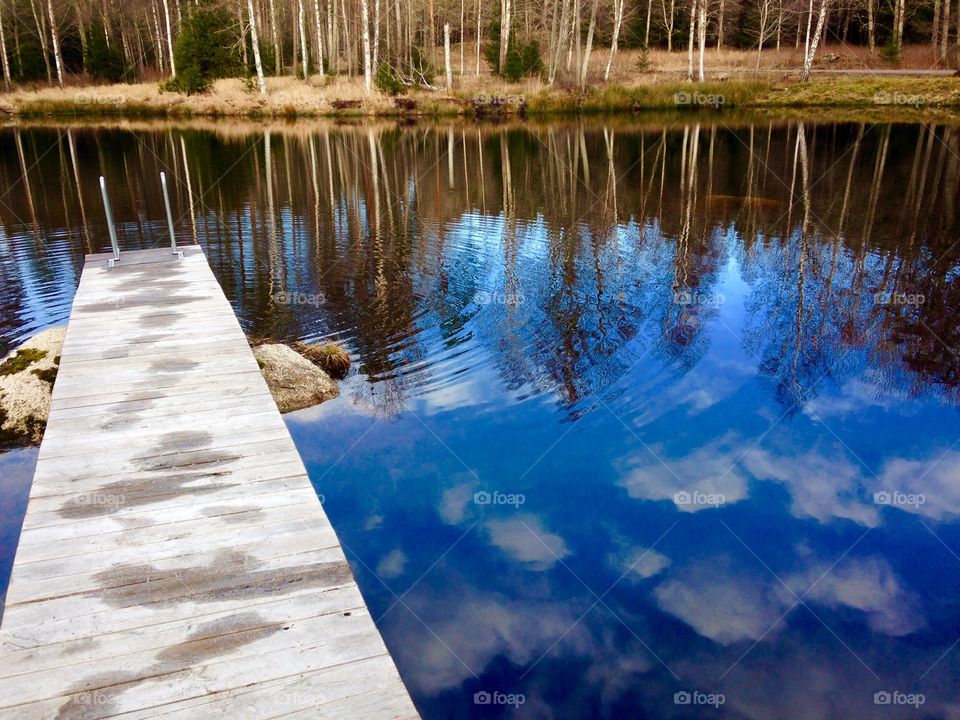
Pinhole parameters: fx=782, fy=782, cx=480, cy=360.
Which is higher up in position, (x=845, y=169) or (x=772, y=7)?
(x=772, y=7)

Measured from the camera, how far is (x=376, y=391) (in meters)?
8.60

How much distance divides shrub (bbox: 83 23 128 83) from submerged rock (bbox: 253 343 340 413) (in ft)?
160

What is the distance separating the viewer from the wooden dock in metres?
3.32

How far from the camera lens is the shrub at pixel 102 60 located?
159ft

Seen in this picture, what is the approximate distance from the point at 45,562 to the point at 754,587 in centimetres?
463

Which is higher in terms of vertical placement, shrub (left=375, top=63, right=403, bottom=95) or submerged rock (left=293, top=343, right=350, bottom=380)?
shrub (left=375, top=63, right=403, bottom=95)

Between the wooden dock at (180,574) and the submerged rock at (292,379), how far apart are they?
4.29 feet

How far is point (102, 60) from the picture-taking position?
4878 centimetres

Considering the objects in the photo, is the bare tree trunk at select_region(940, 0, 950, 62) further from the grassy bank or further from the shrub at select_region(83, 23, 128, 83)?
the shrub at select_region(83, 23, 128, 83)

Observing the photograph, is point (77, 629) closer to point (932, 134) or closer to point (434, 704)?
point (434, 704)

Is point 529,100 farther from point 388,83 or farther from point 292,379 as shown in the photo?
point 292,379

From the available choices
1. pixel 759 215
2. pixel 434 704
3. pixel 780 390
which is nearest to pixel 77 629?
pixel 434 704

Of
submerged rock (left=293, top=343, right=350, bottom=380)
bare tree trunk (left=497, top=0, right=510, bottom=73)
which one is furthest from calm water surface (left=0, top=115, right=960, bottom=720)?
bare tree trunk (left=497, top=0, right=510, bottom=73)

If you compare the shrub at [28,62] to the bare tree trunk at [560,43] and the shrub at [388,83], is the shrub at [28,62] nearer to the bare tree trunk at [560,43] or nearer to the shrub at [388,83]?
the shrub at [388,83]
